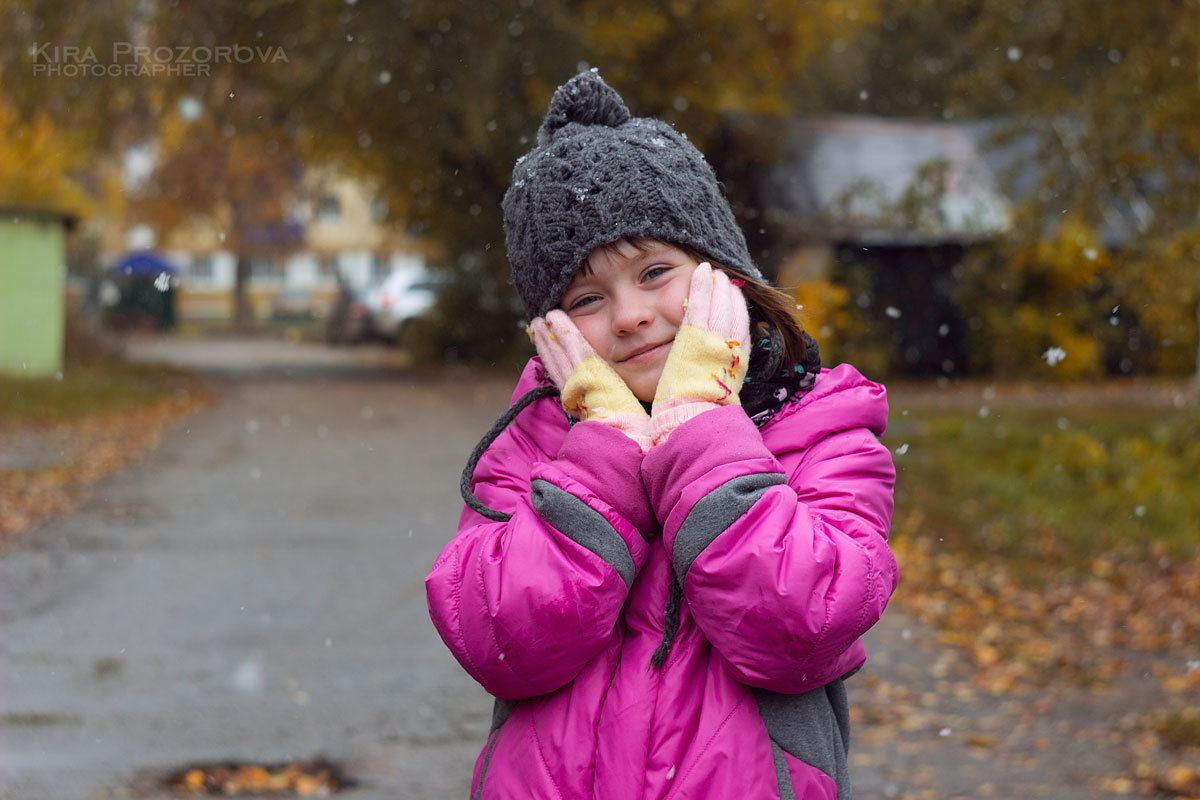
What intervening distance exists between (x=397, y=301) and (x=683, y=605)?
95.5 feet

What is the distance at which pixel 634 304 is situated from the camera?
6.71 ft

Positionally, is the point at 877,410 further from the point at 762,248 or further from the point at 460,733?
the point at 762,248

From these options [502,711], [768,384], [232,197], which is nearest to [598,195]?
[768,384]

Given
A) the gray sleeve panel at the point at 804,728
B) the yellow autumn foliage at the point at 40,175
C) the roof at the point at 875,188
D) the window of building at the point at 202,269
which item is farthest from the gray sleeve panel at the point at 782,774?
the window of building at the point at 202,269

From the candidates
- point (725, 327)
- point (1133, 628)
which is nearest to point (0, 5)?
point (1133, 628)

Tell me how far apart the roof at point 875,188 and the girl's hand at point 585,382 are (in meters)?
17.8

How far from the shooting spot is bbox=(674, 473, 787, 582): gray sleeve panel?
1.86 m

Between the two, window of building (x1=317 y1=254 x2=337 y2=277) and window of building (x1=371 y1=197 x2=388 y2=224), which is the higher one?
window of building (x1=371 y1=197 x2=388 y2=224)

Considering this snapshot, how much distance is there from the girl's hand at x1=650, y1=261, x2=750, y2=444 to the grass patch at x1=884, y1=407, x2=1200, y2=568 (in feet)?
19.9

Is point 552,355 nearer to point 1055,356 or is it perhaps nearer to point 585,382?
point 585,382

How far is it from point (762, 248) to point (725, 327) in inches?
661

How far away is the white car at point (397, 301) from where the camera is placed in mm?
29828

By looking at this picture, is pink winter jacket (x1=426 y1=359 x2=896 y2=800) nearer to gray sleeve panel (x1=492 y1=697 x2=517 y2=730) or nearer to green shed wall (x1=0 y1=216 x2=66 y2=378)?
gray sleeve panel (x1=492 y1=697 x2=517 y2=730)

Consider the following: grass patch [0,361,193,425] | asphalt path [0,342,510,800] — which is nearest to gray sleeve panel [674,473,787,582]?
asphalt path [0,342,510,800]
